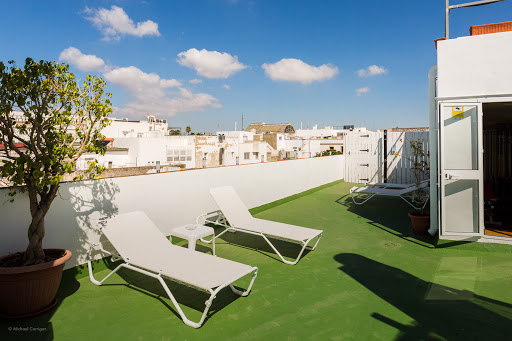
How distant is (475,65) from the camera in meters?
4.73

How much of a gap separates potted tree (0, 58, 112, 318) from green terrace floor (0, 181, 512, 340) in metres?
0.30

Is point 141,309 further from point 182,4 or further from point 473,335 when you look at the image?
point 182,4

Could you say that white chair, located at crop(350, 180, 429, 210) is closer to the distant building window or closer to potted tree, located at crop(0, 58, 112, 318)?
potted tree, located at crop(0, 58, 112, 318)

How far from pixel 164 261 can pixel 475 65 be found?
5.39 metres

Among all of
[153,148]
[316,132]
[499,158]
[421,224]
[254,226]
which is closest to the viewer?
[254,226]

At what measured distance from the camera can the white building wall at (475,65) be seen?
15.2ft

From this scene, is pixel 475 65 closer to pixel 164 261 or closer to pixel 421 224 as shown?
pixel 421 224

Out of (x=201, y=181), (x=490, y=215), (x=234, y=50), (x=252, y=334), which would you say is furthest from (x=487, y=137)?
(x=234, y=50)

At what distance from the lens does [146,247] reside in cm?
371

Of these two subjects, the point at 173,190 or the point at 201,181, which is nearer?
the point at 173,190

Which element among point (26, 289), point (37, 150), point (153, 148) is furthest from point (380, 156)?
point (153, 148)

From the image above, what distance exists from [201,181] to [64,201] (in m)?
2.65

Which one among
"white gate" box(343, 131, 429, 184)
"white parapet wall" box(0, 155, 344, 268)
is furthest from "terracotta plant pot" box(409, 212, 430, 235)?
"white gate" box(343, 131, 429, 184)

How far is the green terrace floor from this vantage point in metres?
2.66
